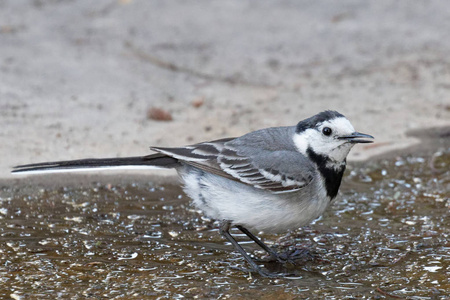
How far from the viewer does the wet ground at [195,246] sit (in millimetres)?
4367

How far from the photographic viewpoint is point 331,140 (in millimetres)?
4906

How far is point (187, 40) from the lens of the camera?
10297 millimetres

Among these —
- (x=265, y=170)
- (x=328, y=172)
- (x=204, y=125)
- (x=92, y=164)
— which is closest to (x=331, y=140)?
(x=328, y=172)

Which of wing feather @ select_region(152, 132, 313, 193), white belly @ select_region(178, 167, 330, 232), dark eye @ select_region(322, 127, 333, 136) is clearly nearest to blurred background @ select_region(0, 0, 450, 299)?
white belly @ select_region(178, 167, 330, 232)

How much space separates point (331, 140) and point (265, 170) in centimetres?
52

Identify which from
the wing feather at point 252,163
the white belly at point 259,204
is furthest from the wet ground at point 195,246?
the wing feather at point 252,163

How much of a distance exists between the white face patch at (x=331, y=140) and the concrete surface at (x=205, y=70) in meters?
2.31

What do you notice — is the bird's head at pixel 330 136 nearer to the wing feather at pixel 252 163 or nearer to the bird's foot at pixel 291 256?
the wing feather at pixel 252 163

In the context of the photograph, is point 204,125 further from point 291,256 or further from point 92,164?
point 291,256

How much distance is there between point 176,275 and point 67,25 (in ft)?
21.8

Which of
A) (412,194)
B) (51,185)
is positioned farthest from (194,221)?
(412,194)

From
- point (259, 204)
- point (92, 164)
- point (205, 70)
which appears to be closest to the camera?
point (259, 204)

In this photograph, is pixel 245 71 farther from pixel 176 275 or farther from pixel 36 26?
pixel 176 275

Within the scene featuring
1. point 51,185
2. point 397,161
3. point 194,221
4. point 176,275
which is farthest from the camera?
point 397,161
